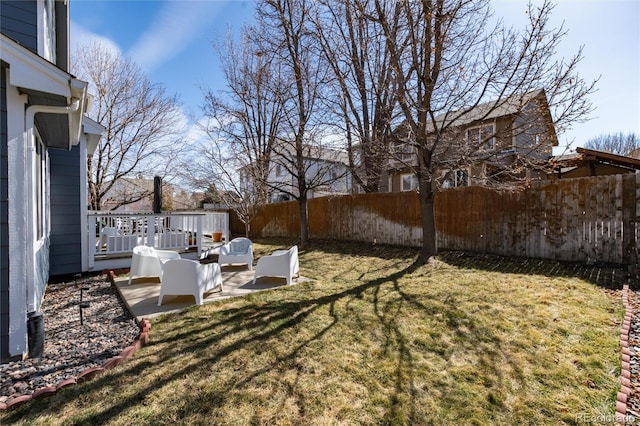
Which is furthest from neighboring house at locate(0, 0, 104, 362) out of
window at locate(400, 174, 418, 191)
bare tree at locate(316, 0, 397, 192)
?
window at locate(400, 174, 418, 191)

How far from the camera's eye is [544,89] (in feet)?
21.2

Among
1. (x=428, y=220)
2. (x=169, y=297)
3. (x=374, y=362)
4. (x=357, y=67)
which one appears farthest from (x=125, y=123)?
(x=374, y=362)

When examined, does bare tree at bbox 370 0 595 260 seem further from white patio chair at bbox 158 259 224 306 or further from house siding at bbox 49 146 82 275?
house siding at bbox 49 146 82 275

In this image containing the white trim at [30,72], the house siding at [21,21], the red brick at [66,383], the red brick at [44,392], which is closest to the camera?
the red brick at [44,392]

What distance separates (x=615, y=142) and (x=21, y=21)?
4993cm

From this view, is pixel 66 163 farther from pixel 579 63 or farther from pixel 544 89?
pixel 579 63

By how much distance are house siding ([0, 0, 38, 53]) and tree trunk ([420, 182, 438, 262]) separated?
7497mm

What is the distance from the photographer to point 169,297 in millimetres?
5590

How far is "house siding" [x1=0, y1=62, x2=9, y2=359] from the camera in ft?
10.7

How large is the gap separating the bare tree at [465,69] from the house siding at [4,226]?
257 inches

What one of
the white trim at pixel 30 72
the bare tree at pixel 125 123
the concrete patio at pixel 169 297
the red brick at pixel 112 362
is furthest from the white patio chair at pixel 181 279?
the bare tree at pixel 125 123

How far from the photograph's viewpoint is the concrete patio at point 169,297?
4.93 metres

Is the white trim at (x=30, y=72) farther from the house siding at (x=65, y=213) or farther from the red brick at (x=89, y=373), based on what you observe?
the house siding at (x=65, y=213)

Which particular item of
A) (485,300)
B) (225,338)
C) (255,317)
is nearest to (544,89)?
(485,300)
